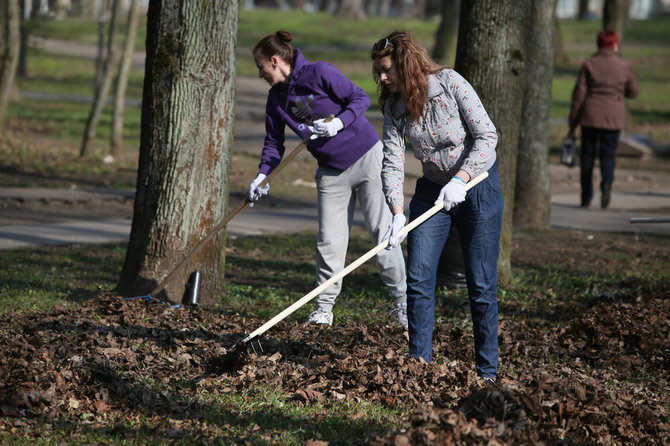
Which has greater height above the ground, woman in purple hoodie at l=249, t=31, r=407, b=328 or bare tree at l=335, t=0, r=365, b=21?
bare tree at l=335, t=0, r=365, b=21

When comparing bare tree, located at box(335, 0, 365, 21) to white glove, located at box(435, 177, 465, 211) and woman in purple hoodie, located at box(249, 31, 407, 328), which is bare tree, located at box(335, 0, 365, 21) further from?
white glove, located at box(435, 177, 465, 211)

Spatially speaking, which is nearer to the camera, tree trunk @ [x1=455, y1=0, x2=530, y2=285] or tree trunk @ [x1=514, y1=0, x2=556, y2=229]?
tree trunk @ [x1=455, y1=0, x2=530, y2=285]

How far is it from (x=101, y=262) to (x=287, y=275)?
1712mm

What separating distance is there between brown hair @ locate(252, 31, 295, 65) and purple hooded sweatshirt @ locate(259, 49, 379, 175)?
0.14 meters

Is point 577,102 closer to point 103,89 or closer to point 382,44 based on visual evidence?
point 382,44

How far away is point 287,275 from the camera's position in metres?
8.15

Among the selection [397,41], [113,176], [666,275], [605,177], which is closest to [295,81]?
[397,41]

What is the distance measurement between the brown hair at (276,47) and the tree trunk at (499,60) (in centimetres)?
204

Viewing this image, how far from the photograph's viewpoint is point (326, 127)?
5.85m

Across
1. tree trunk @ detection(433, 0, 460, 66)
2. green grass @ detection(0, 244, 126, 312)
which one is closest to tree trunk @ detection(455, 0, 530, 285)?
green grass @ detection(0, 244, 126, 312)

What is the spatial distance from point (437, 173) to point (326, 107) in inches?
58.5

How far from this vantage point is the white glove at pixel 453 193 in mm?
4575

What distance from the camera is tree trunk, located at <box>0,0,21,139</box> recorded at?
15797 mm

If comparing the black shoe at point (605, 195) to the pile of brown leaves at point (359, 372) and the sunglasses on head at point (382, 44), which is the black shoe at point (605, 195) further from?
the sunglasses on head at point (382, 44)
